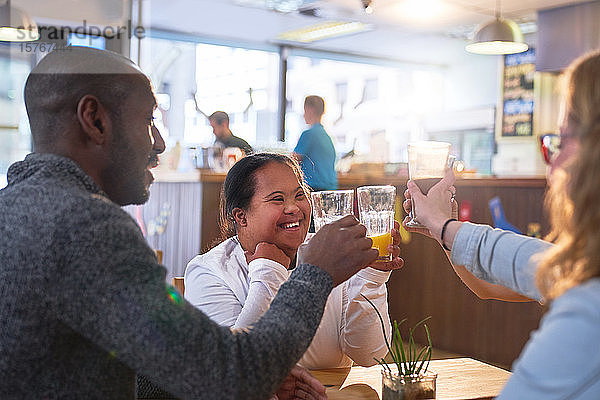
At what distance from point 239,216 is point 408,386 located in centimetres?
83

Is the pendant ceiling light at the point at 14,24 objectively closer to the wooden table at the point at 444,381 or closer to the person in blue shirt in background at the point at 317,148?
the wooden table at the point at 444,381

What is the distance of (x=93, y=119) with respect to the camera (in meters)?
0.98

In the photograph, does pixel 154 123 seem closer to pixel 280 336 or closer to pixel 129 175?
pixel 129 175

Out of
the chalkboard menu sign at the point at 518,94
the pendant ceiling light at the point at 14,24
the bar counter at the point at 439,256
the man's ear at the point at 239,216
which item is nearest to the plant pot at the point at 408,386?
the man's ear at the point at 239,216

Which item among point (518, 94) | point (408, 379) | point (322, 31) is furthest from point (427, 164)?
point (518, 94)

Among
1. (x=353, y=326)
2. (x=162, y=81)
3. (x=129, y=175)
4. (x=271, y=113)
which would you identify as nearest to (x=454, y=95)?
(x=271, y=113)

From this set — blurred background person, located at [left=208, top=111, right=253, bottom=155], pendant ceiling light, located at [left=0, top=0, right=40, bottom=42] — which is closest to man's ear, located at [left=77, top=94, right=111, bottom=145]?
pendant ceiling light, located at [left=0, top=0, right=40, bottom=42]

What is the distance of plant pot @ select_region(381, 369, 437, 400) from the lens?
Result: 1.17 meters

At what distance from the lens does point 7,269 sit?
85 centimetres

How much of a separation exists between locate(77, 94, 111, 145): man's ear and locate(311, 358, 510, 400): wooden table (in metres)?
0.65

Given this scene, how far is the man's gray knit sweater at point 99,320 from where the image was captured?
0.81 metres

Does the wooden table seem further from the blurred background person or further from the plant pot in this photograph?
the blurred background person

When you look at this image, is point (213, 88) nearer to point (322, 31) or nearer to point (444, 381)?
point (322, 31)

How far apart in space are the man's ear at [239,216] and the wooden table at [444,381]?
1.69 ft
